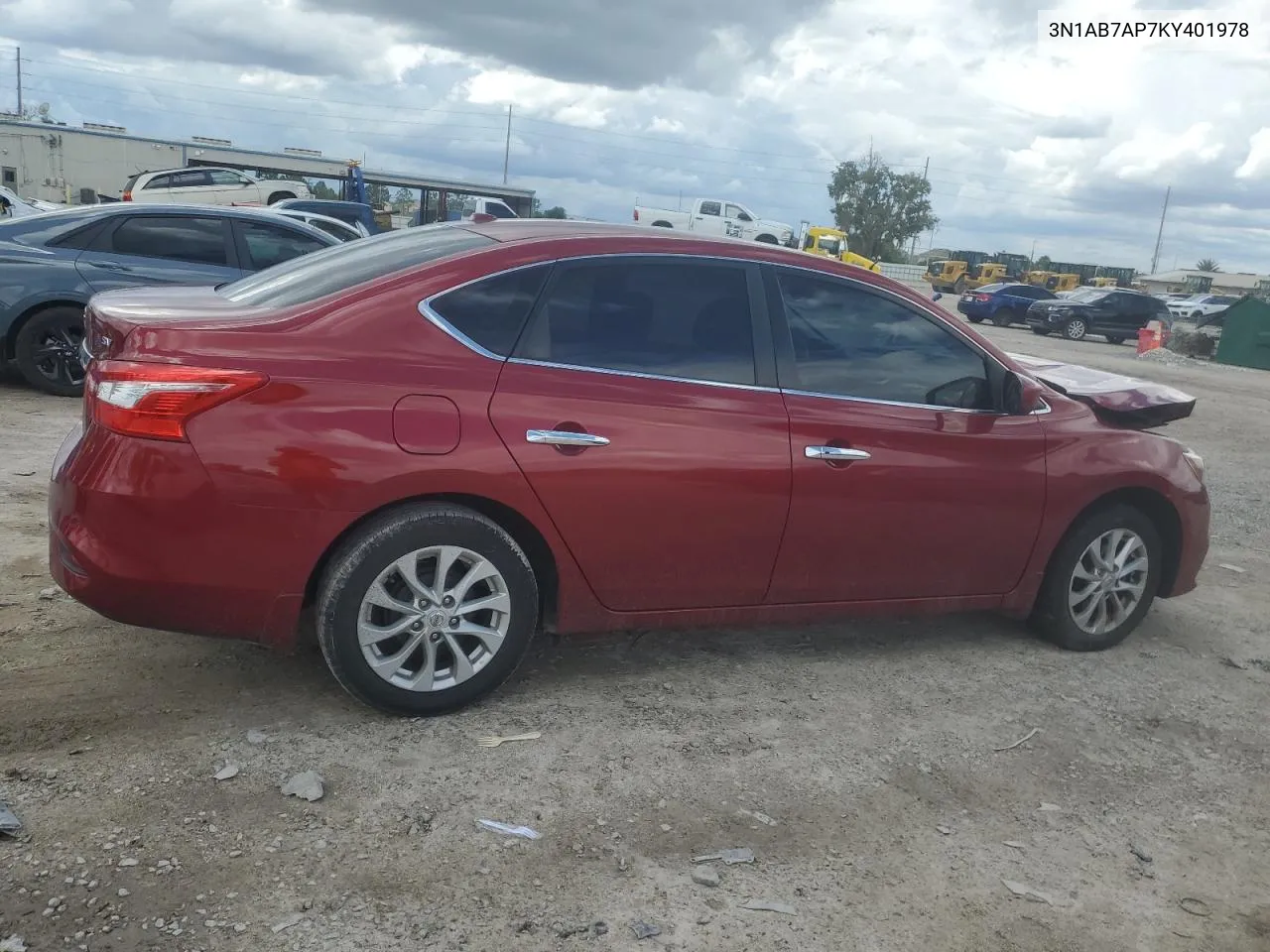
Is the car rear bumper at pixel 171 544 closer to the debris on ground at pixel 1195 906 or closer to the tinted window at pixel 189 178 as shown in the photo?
the debris on ground at pixel 1195 906

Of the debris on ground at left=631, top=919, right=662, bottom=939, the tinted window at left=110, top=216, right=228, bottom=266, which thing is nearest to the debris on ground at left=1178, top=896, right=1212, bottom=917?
the debris on ground at left=631, top=919, right=662, bottom=939

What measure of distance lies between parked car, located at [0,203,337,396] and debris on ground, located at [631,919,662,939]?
6.62 meters

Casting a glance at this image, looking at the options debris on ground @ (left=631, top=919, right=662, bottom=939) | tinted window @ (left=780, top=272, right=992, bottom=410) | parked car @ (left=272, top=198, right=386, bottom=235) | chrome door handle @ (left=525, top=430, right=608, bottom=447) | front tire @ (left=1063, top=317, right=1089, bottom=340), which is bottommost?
debris on ground @ (left=631, top=919, right=662, bottom=939)

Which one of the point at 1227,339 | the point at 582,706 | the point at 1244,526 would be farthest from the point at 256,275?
the point at 1227,339

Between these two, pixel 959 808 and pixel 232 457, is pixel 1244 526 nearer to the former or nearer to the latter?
pixel 959 808

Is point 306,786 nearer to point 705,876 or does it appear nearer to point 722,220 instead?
point 705,876

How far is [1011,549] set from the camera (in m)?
4.65

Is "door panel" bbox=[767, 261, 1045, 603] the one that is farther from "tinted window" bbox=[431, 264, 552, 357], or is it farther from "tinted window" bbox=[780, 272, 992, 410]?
"tinted window" bbox=[431, 264, 552, 357]

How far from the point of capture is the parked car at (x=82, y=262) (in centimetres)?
822

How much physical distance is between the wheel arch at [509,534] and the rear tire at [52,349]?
19.5 feet

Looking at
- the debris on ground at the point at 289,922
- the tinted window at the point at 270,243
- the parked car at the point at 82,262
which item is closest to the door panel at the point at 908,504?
the debris on ground at the point at 289,922

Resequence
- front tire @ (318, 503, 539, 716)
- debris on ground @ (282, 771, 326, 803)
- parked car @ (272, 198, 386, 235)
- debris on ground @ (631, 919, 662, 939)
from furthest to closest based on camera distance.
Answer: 1. parked car @ (272, 198, 386, 235)
2. front tire @ (318, 503, 539, 716)
3. debris on ground @ (282, 771, 326, 803)
4. debris on ground @ (631, 919, 662, 939)

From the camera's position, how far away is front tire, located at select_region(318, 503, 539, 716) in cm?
348

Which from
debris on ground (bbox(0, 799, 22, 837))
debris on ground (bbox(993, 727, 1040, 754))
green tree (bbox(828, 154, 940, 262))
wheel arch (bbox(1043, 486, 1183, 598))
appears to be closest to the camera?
debris on ground (bbox(0, 799, 22, 837))
